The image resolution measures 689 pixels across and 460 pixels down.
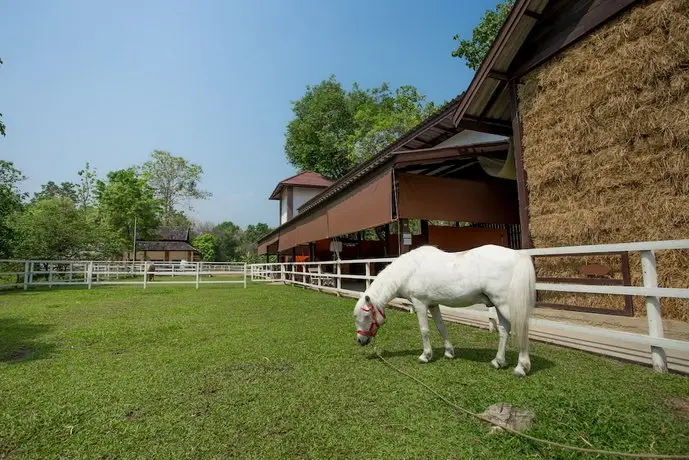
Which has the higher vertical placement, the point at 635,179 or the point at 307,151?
the point at 307,151

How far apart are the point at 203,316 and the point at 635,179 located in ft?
24.6

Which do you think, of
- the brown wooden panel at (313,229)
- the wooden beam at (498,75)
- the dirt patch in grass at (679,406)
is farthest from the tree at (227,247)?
the dirt patch in grass at (679,406)

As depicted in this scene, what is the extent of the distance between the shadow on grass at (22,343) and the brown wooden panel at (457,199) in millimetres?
6629

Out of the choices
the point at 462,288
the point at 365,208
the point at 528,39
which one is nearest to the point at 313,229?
the point at 365,208

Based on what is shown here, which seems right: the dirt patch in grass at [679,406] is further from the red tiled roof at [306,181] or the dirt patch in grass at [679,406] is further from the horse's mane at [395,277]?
the red tiled roof at [306,181]

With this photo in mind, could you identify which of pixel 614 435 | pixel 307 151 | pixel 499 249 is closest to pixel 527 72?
pixel 499 249

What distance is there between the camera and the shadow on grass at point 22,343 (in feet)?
12.9

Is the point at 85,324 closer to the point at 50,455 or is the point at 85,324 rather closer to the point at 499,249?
the point at 50,455

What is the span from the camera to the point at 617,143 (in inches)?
194

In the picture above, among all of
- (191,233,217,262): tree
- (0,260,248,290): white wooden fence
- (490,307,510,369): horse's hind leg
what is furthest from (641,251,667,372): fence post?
(191,233,217,262): tree

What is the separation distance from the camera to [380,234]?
56.6 feet

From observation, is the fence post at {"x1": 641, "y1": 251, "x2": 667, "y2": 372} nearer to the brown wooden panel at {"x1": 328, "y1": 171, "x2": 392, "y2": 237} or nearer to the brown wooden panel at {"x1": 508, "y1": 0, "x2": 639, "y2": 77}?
the brown wooden panel at {"x1": 508, "y1": 0, "x2": 639, "y2": 77}

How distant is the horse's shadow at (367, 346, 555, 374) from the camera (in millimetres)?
3279

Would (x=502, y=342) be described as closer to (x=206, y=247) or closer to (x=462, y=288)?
(x=462, y=288)
